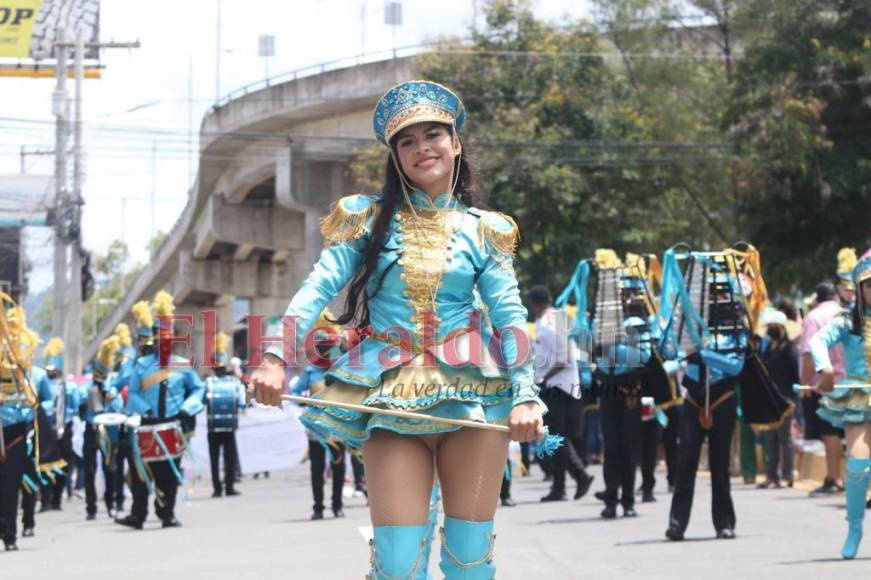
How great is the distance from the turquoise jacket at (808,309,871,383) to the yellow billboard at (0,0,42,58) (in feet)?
127

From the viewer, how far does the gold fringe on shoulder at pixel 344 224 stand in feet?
21.3

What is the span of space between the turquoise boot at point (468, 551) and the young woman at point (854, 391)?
4.85 metres

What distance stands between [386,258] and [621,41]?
101 feet

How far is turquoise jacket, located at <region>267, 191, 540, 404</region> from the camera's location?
20.7ft

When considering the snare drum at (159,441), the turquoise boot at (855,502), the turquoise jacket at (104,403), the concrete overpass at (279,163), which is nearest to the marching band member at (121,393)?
the turquoise jacket at (104,403)

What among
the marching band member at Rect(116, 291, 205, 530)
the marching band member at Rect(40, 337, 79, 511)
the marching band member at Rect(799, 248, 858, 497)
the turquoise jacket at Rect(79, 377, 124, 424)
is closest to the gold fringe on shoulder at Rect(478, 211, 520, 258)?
the marching band member at Rect(799, 248, 858, 497)

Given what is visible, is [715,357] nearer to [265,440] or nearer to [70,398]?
[70,398]

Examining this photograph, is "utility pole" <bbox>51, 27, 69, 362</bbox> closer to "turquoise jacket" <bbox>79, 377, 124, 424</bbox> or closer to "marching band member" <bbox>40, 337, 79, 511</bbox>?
"marching band member" <bbox>40, 337, 79, 511</bbox>

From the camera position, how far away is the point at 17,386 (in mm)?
14500

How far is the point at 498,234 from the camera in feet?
21.5

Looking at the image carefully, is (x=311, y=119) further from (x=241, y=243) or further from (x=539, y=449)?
(x=539, y=449)

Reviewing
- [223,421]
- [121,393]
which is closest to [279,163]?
[223,421]

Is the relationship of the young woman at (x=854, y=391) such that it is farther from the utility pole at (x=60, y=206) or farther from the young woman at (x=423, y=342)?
the utility pole at (x=60, y=206)

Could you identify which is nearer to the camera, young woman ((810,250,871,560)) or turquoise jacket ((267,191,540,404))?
turquoise jacket ((267,191,540,404))
